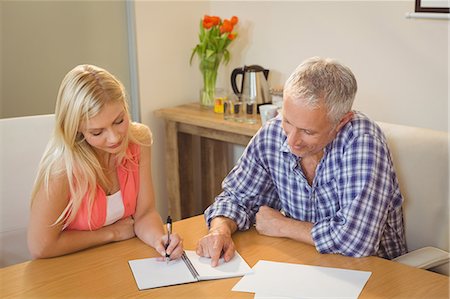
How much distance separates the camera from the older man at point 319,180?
168cm

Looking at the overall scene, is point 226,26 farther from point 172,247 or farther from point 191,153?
point 172,247

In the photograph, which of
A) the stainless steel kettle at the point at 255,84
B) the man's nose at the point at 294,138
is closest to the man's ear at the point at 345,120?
the man's nose at the point at 294,138

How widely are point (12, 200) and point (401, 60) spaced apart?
1586 millimetres

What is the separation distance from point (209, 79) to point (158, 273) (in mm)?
1804

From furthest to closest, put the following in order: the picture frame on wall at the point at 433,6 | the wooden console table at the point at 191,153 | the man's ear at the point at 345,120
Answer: the wooden console table at the point at 191,153
the picture frame on wall at the point at 433,6
the man's ear at the point at 345,120

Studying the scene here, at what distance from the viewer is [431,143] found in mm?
1918

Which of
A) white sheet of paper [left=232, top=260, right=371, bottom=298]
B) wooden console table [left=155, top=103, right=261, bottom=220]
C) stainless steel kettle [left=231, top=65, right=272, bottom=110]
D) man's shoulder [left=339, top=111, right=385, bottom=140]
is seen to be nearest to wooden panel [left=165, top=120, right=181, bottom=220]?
wooden console table [left=155, top=103, right=261, bottom=220]

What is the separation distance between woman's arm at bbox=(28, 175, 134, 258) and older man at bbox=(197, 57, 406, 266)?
Answer: 0.96 ft

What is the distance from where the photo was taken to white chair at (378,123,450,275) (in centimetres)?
192

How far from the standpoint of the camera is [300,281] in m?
1.50

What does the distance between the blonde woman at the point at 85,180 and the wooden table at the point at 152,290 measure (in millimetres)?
50

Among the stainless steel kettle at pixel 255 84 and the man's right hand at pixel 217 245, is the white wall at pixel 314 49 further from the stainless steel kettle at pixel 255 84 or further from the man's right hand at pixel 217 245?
the man's right hand at pixel 217 245

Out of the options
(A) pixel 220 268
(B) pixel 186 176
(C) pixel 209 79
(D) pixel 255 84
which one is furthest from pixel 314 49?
(A) pixel 220 268

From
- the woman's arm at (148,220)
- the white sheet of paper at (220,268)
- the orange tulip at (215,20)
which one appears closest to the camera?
the white sheet of paper at (220,268)
